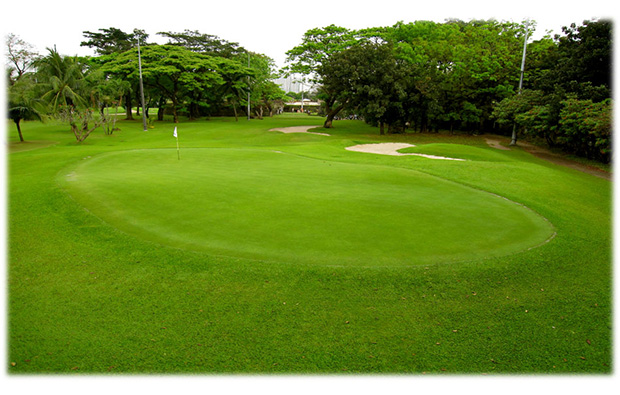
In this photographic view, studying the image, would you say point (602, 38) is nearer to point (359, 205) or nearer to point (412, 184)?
point (412, 184)

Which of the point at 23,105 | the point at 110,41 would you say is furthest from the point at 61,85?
the point at 110,41

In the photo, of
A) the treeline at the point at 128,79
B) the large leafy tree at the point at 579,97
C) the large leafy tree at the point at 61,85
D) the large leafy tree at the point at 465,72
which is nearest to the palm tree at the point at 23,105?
the treeline at the point at 128,79

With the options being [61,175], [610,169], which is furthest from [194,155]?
[610,169]

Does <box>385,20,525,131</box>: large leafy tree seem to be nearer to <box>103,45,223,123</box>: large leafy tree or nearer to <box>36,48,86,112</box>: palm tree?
<box>103,45,223,123</box>: large leafy tree

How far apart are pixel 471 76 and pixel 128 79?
117ft

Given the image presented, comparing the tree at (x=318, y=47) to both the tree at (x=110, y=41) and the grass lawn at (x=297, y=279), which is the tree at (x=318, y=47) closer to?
the tree at (x=110, y=41)

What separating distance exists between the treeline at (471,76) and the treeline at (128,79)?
9866mm

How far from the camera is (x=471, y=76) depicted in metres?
33.0

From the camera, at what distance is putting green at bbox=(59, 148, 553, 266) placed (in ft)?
20.7

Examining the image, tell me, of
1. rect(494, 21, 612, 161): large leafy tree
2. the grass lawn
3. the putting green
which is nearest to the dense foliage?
rect(494, 21, 612, 161): large leafy tree

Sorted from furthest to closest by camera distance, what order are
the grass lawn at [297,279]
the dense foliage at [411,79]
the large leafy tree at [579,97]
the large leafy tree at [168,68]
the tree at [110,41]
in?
the tree at [110,41] → the large leafy tree at [168,68] → the dense foliage at [411,79] → the large leafy tree at [579,97] → the grass lawn at [297,279]

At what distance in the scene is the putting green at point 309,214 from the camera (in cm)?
632

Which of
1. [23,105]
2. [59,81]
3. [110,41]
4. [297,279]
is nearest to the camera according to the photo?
[297,279]

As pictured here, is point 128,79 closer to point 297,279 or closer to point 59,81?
point 59,81
